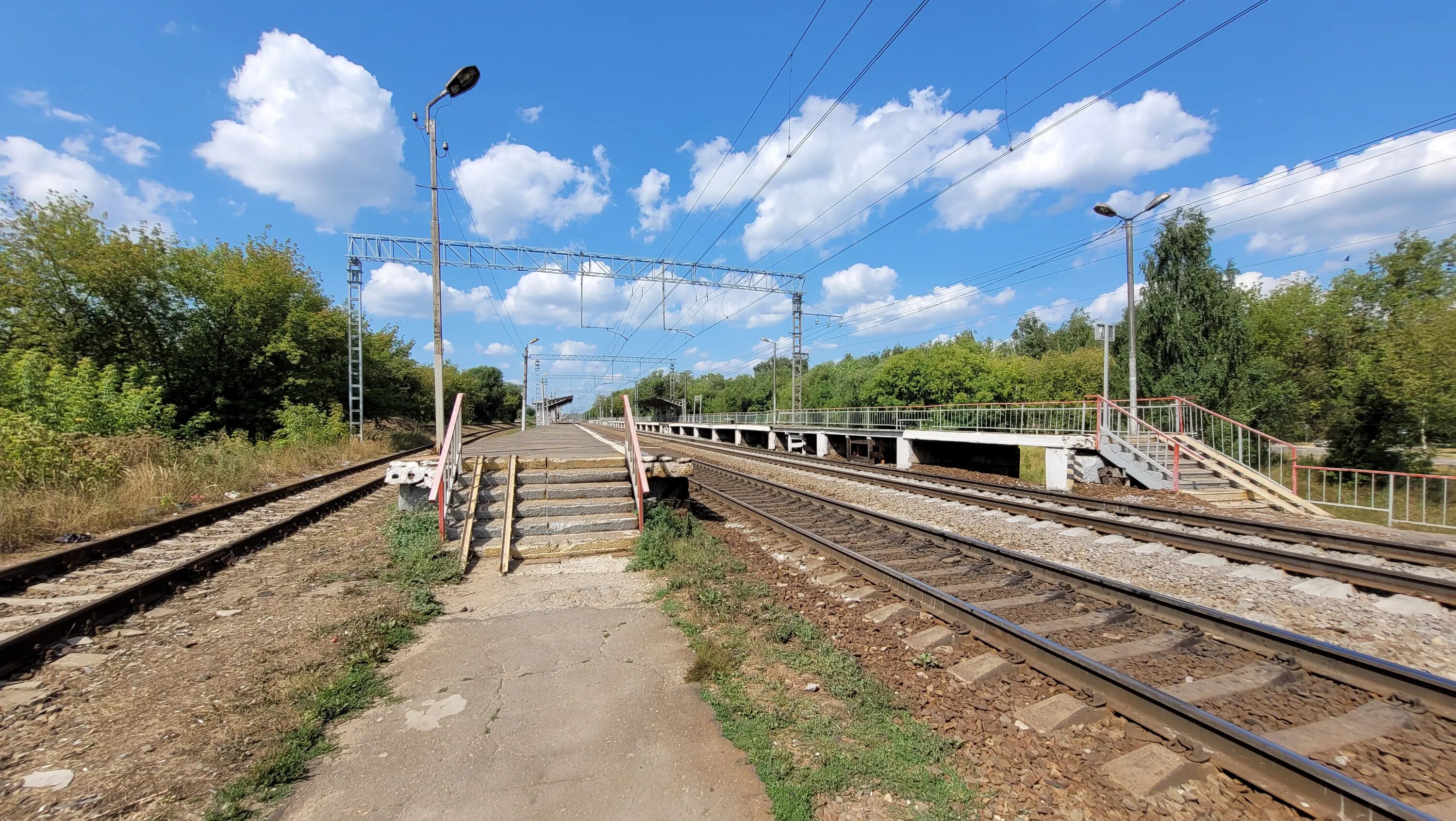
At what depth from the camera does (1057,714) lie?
11.3 feet

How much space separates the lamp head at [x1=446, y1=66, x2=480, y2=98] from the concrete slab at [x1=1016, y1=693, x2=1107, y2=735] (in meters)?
13.5

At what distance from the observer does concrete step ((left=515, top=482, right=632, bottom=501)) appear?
879cm

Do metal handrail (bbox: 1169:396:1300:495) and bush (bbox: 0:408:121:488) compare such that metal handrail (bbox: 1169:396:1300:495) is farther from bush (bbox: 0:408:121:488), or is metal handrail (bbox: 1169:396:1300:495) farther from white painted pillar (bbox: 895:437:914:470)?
bush (bbox: 0:408:121:488)

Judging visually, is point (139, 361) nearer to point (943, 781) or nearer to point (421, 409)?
point (943, 781)

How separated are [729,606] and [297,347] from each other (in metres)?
23.2

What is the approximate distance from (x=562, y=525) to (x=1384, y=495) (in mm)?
24334

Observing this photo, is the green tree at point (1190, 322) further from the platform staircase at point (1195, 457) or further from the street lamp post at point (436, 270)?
the street lamp post at point (436, 270)

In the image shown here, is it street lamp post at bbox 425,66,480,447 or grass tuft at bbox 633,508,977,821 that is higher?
street lamp post at bbox 425,66,480,447

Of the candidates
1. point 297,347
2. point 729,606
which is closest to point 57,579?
point 729,606

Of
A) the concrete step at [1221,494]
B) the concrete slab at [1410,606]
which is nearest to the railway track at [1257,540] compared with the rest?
the concrete slab at [1410,606]

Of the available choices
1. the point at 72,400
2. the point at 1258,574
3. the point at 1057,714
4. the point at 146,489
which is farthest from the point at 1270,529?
the point at 72,400

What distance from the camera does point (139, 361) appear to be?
722 inches

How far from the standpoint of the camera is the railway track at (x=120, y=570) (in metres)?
4.82

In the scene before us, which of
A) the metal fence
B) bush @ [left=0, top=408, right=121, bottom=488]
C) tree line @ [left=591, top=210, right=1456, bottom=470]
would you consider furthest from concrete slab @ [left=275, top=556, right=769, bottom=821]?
tree line @ [left=591, top=210, right=1456, bottom=470]
